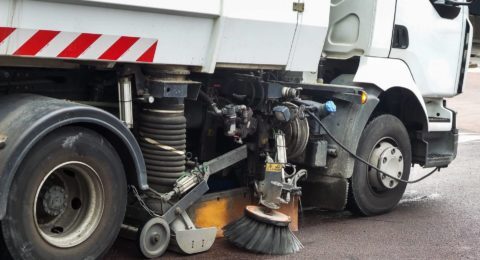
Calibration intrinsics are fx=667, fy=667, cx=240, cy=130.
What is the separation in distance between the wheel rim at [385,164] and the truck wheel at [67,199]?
291 cm

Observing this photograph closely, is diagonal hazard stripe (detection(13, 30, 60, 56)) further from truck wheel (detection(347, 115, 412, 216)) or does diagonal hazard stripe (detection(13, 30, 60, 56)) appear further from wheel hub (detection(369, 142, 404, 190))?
wheel hub (detection(369, 142, 404, 190))

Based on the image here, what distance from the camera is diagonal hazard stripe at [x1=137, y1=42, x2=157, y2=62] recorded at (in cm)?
416

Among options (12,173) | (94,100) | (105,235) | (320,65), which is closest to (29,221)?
(12,173)

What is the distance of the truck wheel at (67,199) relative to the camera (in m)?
3.59

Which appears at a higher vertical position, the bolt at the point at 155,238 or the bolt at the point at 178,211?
the bolt at the point at 178,211

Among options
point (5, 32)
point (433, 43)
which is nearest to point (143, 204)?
point (5, 32)

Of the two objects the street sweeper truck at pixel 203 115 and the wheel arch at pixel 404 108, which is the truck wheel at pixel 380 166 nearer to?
the street sweeper truck at pixel 203 115

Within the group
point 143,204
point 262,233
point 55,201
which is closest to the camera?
point 55,201

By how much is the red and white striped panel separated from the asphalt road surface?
4.72 feet

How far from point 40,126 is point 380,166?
12.0 ft

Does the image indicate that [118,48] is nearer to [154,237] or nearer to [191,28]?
[191,28]

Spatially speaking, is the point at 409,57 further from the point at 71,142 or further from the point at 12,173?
the point at 12,173

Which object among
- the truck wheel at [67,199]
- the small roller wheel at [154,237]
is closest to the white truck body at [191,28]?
the truck wheel at [67,199]

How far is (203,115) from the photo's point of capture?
5.18m
